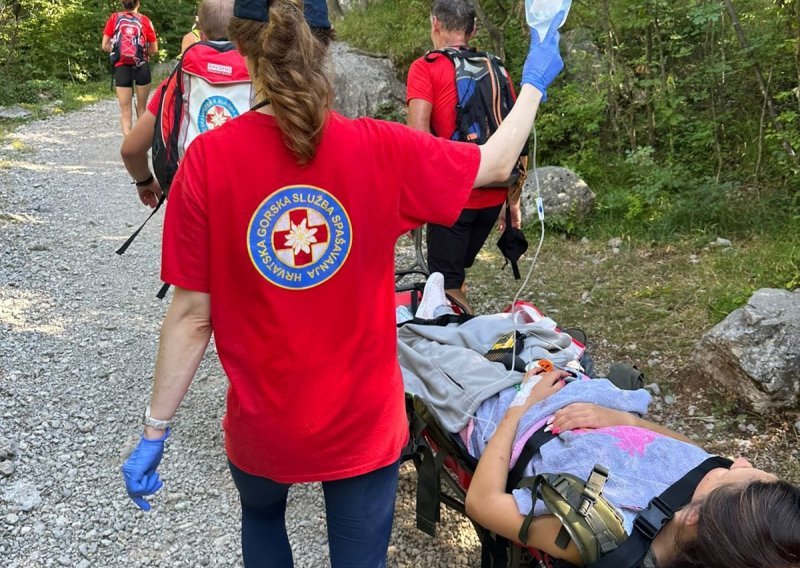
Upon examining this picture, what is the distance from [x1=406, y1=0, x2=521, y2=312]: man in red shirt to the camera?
11.9 feet

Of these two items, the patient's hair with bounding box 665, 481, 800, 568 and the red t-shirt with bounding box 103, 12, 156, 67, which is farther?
the red t-shirt with bounding box 103, 12, 156, 67

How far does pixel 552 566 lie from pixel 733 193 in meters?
4.99

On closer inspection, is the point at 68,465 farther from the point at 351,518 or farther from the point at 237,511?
the point at 351,518

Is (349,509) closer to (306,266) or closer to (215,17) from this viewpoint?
(306,266)

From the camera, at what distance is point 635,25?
6395mm

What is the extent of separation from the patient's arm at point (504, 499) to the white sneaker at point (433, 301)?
0.96m

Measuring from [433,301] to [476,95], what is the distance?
3.79 feet

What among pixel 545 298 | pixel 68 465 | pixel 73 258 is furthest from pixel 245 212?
pixel 73 258

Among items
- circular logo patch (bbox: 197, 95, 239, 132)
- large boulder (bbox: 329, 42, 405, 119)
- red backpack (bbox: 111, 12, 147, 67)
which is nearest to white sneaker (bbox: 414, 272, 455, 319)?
circular logo patch (bbox: 197, 95, 239, 132)

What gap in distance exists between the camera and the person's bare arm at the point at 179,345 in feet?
5.19

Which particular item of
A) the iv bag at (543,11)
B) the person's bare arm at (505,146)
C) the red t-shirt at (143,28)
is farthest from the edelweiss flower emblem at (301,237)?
the red t-shirt at (143,28)

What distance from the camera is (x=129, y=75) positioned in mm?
8203

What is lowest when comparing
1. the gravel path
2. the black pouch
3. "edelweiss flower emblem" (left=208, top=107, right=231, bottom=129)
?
the gravel path

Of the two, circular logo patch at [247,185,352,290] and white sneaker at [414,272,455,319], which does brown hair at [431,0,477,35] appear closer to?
white sneaker at [414,272,455,319]
